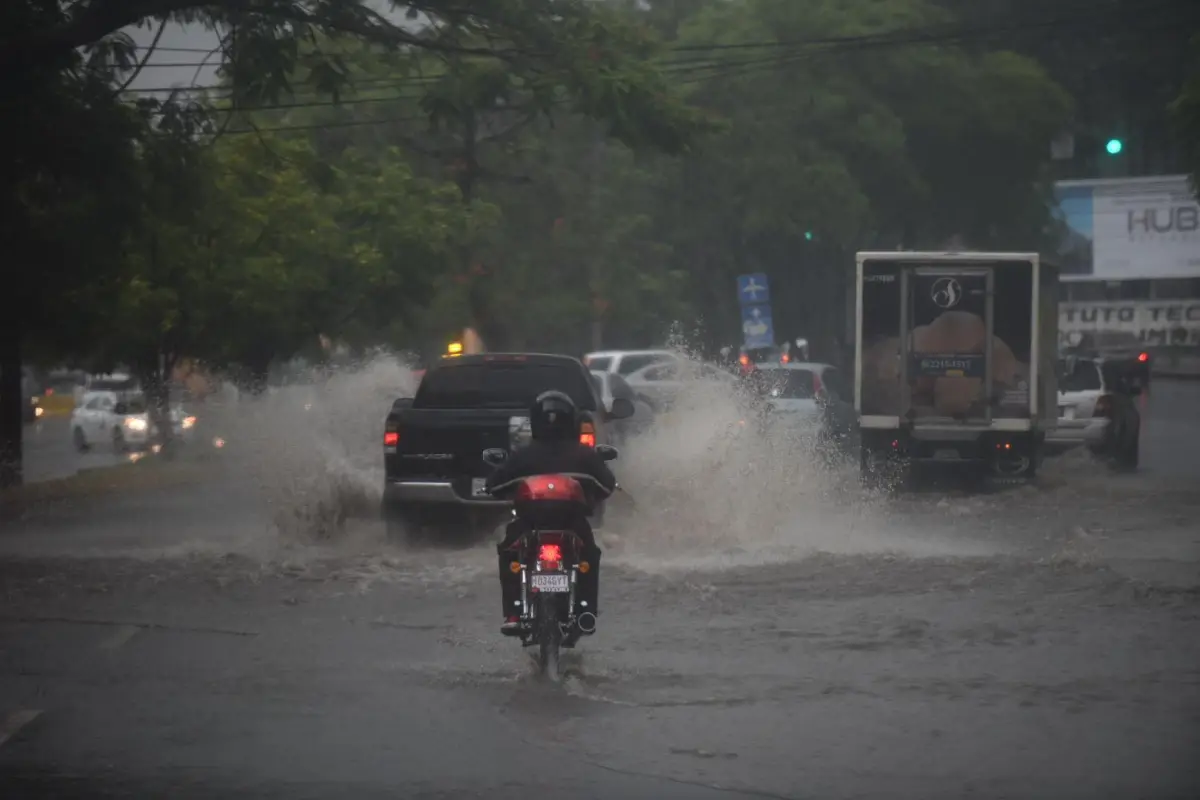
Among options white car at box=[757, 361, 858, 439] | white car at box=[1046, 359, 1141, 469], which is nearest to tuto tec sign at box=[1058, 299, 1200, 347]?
white car at box=[1046, 359, 1141, 469]

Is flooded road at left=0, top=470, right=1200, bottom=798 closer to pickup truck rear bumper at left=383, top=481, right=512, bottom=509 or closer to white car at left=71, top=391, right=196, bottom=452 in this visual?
pickup truck rear bumper at left=383, top=481, right=512, bottom=509

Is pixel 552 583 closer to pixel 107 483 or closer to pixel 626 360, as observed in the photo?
pixel 107 483

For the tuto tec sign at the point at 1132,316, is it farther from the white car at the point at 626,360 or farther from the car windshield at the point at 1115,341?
the white car at the point at 626,360

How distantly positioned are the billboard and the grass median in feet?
126

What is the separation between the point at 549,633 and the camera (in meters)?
9.27

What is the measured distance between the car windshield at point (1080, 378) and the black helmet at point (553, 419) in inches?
756

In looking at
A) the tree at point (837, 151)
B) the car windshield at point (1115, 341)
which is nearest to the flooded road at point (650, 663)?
the tree at point (837, 151)

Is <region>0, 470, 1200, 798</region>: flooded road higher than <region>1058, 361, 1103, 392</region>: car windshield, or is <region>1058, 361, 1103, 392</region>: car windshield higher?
<region>1058, 361, 1103, 392</region>: car windshield

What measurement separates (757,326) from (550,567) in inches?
1228

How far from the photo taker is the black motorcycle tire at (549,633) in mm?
9258

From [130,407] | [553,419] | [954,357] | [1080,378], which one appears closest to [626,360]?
[1080,378]

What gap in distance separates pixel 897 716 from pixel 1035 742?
794 mm

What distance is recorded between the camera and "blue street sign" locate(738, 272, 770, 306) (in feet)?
132

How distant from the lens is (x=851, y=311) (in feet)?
213
